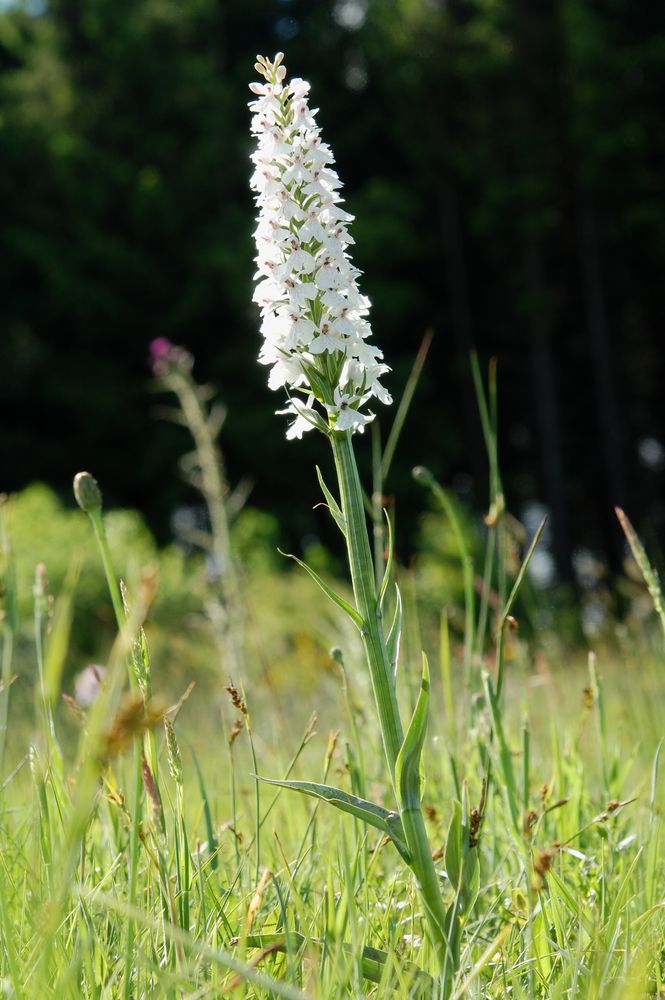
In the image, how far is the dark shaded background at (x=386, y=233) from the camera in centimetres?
1564

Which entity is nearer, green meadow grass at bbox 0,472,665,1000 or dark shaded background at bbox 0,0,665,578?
green meadow grass at bbox 0,472,665,1000

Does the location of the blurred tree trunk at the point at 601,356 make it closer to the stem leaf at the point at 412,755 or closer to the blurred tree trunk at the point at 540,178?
the blurred tree trunk at the point at 540,178

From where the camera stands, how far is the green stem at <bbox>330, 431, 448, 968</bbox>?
1047mm

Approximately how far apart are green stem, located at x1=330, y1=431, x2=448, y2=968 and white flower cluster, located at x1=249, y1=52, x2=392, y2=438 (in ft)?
0.27

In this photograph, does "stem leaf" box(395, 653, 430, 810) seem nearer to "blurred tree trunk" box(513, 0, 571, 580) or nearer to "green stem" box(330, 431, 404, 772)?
"green stem" box(330, 431, 404, 772)

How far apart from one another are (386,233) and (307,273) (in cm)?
1541

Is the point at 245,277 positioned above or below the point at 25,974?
above

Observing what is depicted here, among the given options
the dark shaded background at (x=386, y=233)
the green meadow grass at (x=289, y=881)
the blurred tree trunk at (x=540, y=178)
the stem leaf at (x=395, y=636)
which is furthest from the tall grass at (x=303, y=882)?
the blurred tree trunk at (x=540, y=178)

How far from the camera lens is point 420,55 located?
54.6ft

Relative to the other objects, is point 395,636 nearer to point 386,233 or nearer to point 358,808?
point 358,808

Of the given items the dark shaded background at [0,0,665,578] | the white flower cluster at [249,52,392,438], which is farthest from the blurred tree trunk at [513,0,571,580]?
the white flower cluster at [249,52,392,438]

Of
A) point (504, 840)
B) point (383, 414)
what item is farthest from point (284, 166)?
point (383, 414)

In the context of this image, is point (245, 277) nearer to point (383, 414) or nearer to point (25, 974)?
point (383, 414)

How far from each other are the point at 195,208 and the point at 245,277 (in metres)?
2.46
